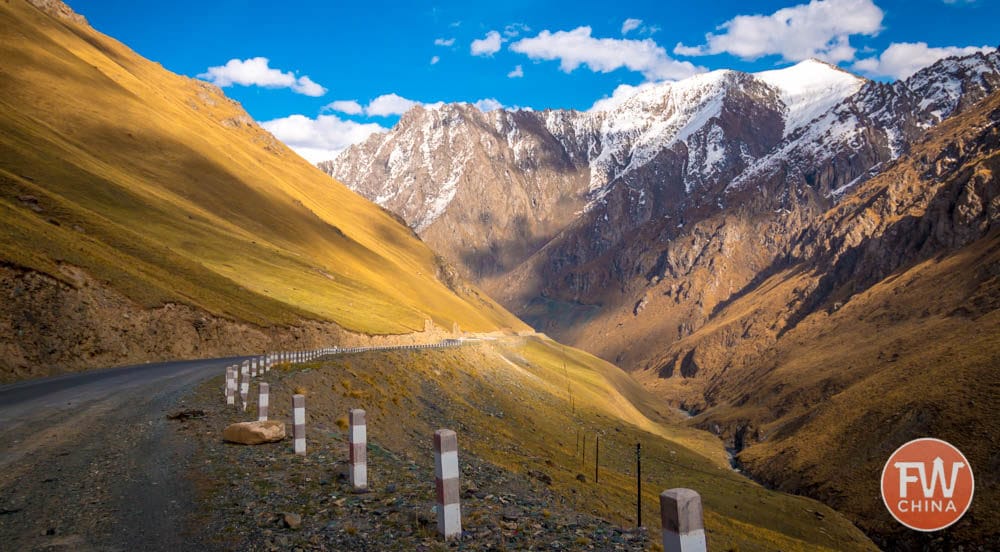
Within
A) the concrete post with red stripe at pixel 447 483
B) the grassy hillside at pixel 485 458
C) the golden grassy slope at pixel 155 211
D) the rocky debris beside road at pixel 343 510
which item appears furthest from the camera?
the golden grassy slope at pixel 155 211

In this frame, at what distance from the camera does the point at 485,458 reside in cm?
2931

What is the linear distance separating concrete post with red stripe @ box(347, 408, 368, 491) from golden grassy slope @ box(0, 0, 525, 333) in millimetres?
32649

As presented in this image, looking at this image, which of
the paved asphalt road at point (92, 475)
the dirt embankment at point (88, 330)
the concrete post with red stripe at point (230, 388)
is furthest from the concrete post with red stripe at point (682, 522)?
the dirt embankment at point (88, 330)

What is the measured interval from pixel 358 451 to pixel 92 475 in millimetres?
5024

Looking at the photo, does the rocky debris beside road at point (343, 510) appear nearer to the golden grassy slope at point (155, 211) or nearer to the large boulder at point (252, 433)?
the large boulder at point (252, 433)

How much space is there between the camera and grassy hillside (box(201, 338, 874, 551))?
11719mm

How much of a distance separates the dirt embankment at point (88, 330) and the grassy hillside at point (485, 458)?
Answer: 1482cm

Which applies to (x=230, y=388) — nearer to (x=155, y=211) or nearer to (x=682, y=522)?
(x=682, y=522)

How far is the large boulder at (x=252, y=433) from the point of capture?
15.5 metres

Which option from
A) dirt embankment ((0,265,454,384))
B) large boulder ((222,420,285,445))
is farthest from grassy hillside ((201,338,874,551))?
dirt embankment ((0,265,454,384))

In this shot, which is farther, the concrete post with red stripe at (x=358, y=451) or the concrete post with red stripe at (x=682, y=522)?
the concrete post with red stripe at (x=358, y=451)

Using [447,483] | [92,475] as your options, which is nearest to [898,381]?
[447,483]

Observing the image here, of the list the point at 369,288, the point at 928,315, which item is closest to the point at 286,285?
the point at 369,288

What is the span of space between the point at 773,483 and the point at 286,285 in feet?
258
